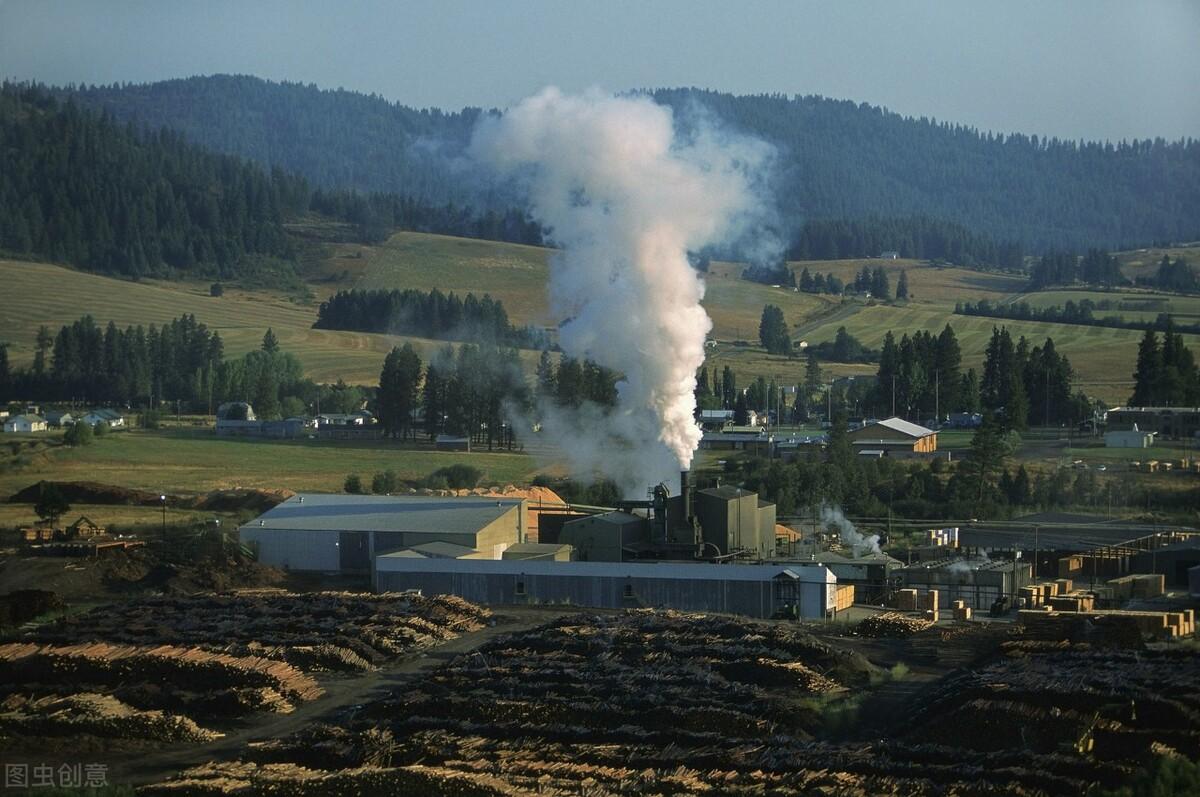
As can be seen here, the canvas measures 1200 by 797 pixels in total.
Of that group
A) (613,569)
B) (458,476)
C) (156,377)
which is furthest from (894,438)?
(156,377)

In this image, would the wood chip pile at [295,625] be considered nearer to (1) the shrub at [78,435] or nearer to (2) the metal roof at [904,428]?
(1) the shrub at [78,435]

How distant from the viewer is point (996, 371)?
9175cm

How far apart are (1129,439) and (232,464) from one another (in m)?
41.3

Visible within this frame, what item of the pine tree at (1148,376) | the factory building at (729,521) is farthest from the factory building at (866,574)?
the pine tree at (1148,376)

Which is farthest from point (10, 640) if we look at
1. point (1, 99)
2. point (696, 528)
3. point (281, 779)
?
point (1, 99)

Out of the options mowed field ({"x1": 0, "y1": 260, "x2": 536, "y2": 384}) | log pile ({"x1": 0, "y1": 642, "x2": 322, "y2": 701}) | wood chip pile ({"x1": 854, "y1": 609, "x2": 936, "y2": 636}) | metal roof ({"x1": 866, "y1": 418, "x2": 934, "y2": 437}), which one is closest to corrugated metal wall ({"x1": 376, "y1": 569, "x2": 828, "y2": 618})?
wood chip pile ({"x1": 854, "y1": 609, "x2": 936, "y2": 636})

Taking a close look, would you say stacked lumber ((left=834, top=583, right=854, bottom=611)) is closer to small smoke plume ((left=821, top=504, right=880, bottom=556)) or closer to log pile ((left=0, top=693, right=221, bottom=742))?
small smoke plume ((left=821, top=504, right=880, bottom=556))

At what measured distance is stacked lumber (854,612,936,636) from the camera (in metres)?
40.0

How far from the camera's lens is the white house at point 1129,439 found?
75875mm

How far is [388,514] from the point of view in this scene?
51.8m

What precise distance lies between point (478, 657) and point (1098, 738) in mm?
13115

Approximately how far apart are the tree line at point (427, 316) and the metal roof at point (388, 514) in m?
58.8

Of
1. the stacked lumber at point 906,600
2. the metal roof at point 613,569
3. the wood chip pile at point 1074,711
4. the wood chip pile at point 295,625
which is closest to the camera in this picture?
the wood chip pile at point 1074,711

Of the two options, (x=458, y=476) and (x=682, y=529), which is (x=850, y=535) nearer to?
(x=682, y=529)
